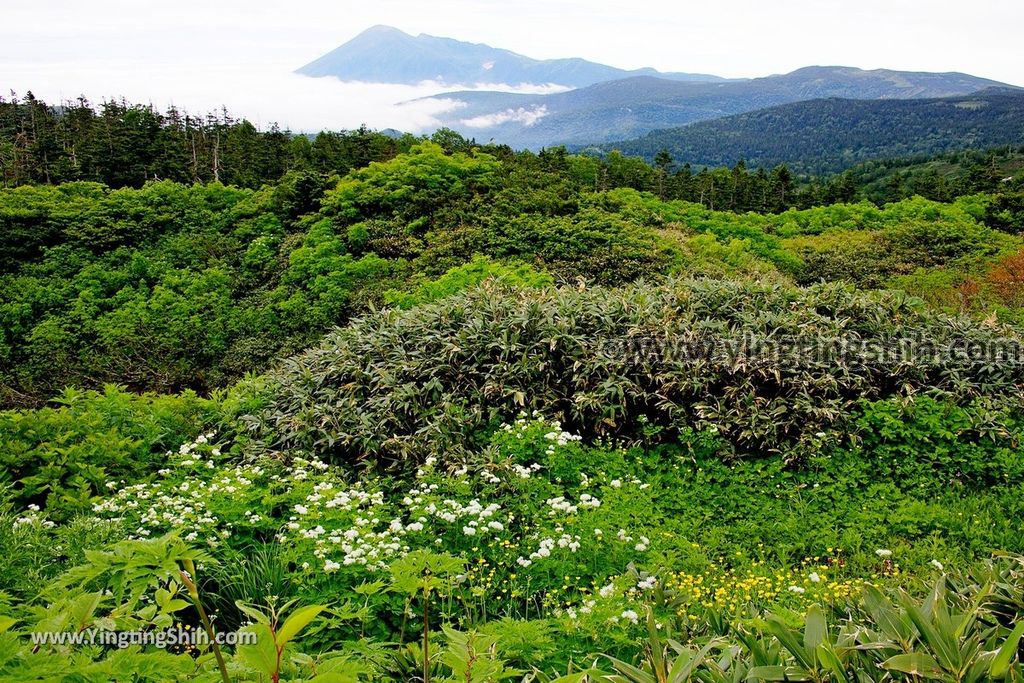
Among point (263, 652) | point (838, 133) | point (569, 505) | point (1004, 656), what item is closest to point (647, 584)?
point (569, 505)

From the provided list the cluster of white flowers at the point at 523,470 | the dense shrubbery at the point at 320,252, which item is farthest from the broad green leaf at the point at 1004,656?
the dense shrubbery at the point at 320,252

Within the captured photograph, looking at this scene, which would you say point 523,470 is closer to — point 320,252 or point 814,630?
point 814,630

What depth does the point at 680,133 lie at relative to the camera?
474 ft

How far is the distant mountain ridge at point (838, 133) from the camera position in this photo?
101 meters

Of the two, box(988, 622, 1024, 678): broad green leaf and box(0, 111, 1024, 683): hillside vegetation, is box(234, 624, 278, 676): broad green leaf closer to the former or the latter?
box(0, 111, 1024, 683): hillside vegetation

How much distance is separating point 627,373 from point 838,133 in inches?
5752

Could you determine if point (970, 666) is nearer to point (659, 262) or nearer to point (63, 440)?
point (63, 440)

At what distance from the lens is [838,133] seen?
12950cm

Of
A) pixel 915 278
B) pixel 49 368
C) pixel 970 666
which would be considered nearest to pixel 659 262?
pixel 915 278

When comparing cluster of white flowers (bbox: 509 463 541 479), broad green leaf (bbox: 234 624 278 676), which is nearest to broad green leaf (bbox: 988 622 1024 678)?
broad green leaf (bbox: 234 624 278 676)

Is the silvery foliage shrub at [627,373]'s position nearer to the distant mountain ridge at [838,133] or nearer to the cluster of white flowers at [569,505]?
the cluster of white flowers at [569,505]

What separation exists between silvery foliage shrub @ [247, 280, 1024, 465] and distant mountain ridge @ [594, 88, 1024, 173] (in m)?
92.5

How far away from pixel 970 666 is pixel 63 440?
5.24m

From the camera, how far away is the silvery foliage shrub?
4910 mm
